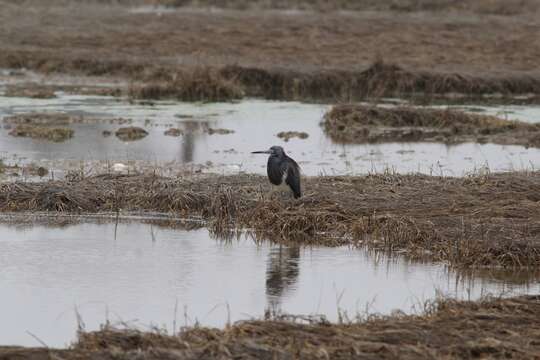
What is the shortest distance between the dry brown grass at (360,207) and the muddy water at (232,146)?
168 cm

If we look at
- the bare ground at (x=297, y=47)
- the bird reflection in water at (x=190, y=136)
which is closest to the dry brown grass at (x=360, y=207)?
the bird reflection in water at (x=190, y=136)

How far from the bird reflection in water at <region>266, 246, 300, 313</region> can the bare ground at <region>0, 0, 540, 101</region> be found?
577 inches

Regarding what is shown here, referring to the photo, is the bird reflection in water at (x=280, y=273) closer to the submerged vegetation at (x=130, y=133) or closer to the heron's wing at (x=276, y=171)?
the heron's wing at (x=276, y=171)

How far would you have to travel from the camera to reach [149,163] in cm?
1717

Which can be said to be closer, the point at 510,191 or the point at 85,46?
the point at 510,191

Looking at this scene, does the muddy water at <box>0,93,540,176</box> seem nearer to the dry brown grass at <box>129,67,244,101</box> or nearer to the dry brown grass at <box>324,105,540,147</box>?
the dry brown grass at <box>324,105,540,147</box>

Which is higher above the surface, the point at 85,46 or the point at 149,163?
the point at 85,46

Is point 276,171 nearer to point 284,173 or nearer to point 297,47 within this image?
point 284,173

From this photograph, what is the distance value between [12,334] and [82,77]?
863 inches

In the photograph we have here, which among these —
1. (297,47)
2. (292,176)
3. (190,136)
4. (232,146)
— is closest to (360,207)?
(292,176)

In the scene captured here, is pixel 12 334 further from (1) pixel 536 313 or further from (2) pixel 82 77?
(2) pixel 82 77

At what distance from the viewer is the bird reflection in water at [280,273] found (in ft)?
33.4

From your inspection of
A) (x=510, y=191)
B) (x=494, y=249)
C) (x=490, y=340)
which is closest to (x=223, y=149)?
(x=510, y=191)

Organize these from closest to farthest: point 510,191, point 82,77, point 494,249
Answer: point 494,249, point 510,191, point 82,77
